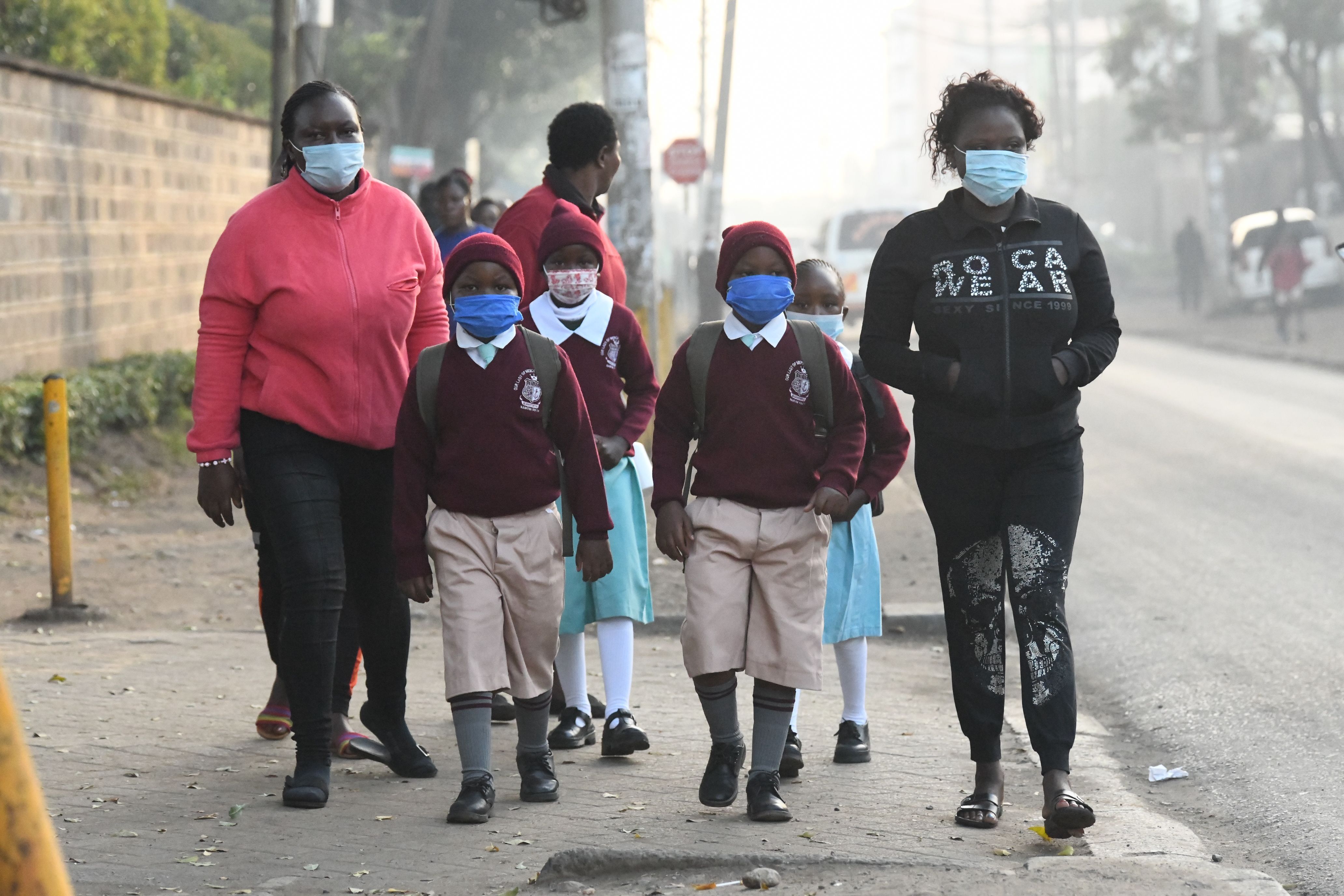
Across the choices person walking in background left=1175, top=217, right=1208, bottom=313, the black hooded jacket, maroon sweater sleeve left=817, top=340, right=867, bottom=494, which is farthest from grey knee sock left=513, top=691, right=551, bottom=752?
person walking in background left=1175, top=217, right=1208, bottom=313

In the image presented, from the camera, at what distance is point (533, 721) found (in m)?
4.85

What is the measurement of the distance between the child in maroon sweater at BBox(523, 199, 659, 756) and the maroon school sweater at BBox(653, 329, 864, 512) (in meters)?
0.65

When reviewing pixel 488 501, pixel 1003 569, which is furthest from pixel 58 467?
pixel 1003 569

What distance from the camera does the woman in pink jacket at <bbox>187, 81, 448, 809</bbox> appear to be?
4.81 metres

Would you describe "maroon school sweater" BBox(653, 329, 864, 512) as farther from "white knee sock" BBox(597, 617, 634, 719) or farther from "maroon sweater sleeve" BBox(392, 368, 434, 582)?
"white knee sock" BBox(597, 617, 634, 719)

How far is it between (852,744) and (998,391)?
1475 millimetres

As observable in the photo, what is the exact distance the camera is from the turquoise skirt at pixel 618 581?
216 inches

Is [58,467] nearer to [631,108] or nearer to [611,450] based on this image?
[611,450]

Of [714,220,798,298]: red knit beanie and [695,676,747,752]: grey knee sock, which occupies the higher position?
[714,220,798,298]: red knit beanie

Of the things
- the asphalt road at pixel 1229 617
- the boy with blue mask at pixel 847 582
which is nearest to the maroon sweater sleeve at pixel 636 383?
the boy with blue mask at pixel 847 582

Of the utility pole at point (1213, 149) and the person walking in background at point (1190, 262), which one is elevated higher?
the utility pole at point (1213, 149)

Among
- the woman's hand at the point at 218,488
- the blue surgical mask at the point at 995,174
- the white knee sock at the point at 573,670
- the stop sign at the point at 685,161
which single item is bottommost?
the white knee sock at the point at 573,670

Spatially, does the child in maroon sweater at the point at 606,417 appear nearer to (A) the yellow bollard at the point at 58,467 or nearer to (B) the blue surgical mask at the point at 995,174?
(B) the blue surgical mask at the point at 995,174

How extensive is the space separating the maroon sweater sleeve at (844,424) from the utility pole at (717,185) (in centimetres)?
2094
